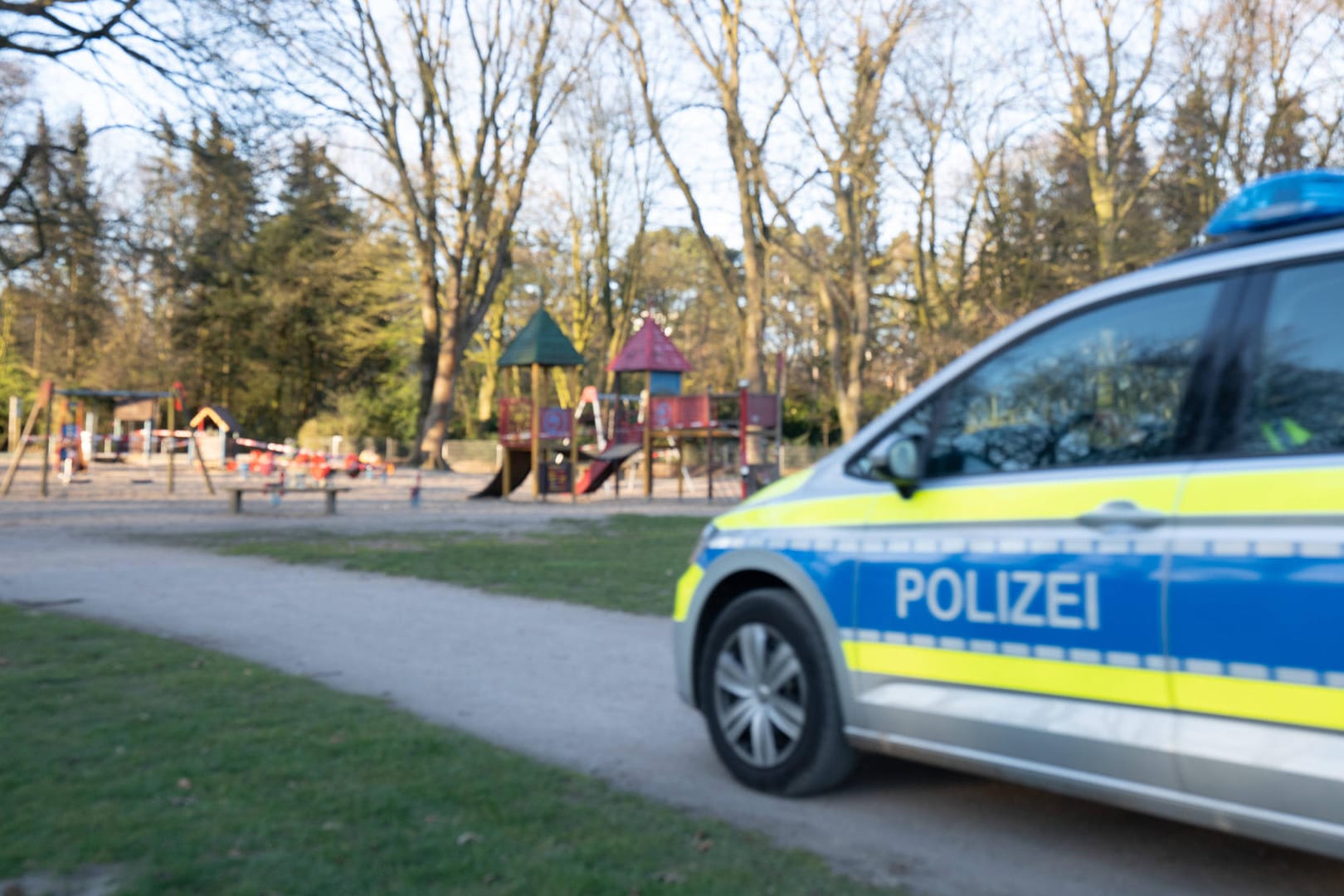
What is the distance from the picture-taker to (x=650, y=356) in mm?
29812

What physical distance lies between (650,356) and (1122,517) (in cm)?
2619

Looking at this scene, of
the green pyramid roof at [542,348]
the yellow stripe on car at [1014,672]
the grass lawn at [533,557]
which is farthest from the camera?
the green pyramid roof at [542,348]

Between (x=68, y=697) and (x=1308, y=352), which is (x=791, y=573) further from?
(x=68, y=697)

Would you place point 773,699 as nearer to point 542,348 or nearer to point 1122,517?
point 1122,517

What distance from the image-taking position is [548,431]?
94.3 ft

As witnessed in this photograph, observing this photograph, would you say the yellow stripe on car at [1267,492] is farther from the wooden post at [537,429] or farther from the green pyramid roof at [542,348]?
the green pyramid roof at [542,348]

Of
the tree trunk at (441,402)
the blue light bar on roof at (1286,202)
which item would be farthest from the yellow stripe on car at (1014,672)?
the tree trunk at (441,402)

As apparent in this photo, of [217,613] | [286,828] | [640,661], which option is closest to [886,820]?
[286,828]

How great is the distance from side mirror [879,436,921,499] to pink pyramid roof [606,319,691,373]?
82.5 ft

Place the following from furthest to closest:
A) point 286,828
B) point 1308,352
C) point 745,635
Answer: point 745,635, point 286,828, point 1308,352

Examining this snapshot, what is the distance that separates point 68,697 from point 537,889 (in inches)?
141

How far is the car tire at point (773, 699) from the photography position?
4742mm

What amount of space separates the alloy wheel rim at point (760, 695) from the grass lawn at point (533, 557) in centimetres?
499

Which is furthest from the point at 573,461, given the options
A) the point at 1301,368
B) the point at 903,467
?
the point at 1301,368
